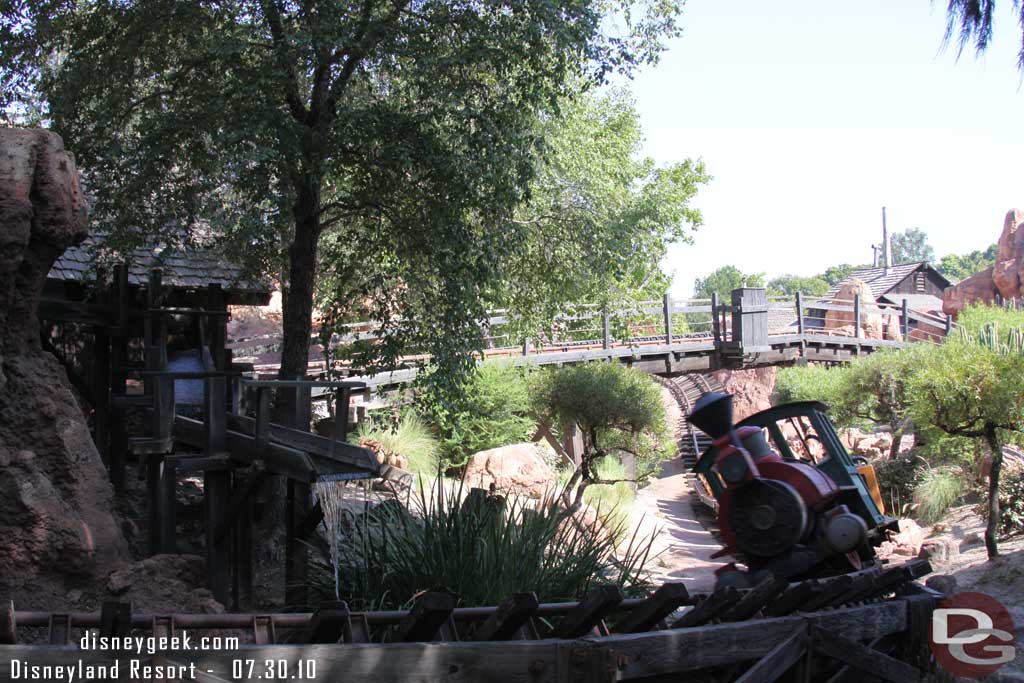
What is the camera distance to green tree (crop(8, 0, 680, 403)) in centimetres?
920

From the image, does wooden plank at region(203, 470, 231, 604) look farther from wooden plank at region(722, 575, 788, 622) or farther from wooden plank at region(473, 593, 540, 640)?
wooden plank at region(722, 575, 788, 622)

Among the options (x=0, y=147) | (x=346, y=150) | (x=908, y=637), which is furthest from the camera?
(x=346, y=150)

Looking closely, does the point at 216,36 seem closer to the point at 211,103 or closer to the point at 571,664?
the point at 211,103

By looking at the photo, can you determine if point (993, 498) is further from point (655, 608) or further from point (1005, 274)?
point (1005, 274)

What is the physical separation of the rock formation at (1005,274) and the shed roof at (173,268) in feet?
86.0

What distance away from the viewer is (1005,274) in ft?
110

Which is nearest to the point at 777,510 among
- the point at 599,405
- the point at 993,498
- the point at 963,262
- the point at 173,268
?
the point at 173,268

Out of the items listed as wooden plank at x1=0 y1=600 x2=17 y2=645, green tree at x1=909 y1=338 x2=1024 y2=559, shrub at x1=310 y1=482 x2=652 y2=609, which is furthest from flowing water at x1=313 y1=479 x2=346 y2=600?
green tree at x1=909 y1=338 x2=1024 y2=559

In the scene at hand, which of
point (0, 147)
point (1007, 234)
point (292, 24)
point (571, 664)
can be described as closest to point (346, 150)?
point (292, 24)

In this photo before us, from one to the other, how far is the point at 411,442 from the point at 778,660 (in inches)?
508

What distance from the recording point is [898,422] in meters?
21.0

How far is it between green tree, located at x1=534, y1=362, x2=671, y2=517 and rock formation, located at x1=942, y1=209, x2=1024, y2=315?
18.8m

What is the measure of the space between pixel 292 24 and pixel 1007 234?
31.3 metres

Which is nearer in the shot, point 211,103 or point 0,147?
point 0,147
